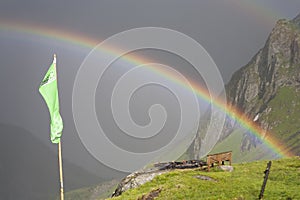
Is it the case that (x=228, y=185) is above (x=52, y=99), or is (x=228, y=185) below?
below

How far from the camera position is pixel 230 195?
111ft

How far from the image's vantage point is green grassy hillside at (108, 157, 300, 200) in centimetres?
3391

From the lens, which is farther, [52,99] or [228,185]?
[228,185]

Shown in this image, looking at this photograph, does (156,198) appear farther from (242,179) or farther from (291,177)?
(291,177)

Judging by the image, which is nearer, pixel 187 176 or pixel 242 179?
pixel 242 179

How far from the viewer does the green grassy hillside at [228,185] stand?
1335 inches

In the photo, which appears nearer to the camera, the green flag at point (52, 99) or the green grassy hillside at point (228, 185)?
the green flag at point (52, 99)

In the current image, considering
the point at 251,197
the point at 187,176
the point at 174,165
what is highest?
the point at 174,165

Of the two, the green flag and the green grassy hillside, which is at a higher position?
the green flag

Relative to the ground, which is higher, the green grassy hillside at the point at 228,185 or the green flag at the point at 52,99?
the green flag at the point at 52,99

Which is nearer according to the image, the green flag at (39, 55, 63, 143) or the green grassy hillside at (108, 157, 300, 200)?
the green flag at (39, 55, 63, 143)

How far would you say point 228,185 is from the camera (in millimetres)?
37031

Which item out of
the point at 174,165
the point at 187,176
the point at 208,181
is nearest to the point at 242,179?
the point at 208,181

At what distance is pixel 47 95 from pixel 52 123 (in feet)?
6.62
